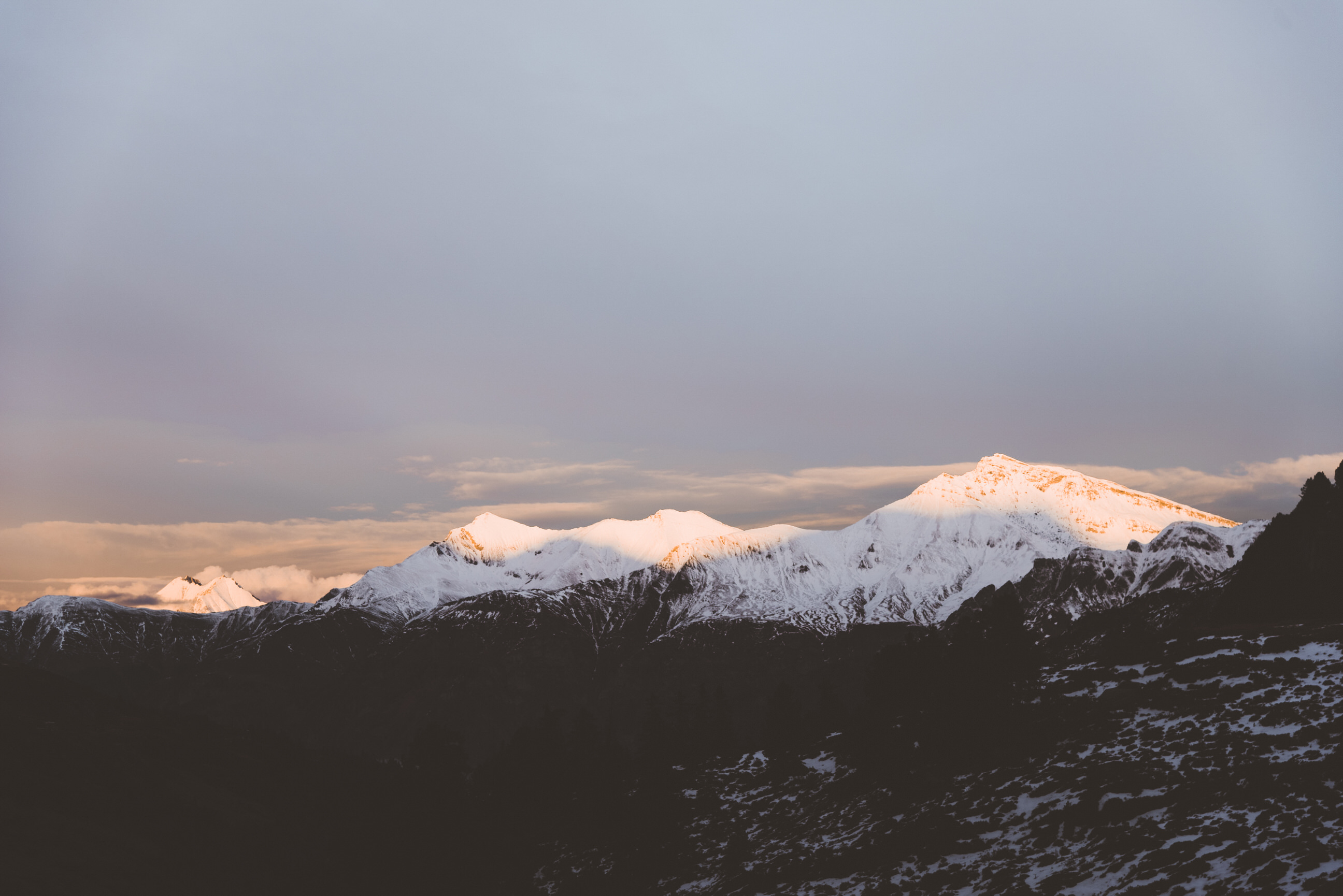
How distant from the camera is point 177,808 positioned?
14300cm

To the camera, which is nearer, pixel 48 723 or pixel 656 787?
pixel 656 787

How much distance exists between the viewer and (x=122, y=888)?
100750 millimetres

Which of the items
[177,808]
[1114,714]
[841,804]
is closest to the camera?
[1114,714]

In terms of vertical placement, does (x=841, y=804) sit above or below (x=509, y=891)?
above

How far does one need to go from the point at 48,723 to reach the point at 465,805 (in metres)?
133

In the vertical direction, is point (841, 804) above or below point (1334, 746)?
below

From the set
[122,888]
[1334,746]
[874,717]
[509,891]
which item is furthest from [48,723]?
[1334,746]

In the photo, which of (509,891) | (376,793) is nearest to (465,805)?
(376,793)

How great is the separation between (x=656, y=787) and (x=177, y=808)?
96609mm

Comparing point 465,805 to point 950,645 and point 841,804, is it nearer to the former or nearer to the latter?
point 841,804

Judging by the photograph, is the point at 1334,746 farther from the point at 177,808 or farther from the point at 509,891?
the point at 177,808

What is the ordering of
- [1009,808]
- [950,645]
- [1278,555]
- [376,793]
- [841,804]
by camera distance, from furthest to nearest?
1. [1278,555]
2. [376,793]
3. [950,645]
4. [841,804]
5. [1009,808]

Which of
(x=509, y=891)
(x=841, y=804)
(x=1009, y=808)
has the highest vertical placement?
(x=1009, y=808)

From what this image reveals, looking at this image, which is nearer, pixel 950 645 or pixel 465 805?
pixel 950 645
